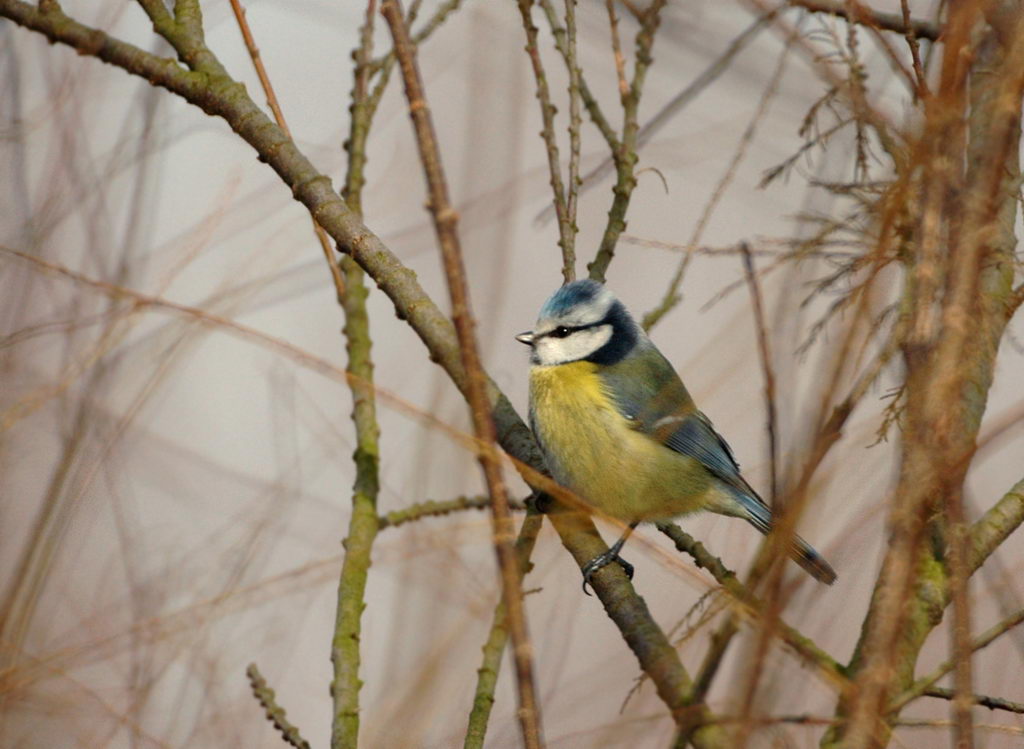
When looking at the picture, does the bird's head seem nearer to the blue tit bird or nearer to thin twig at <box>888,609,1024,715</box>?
the blue tit bird

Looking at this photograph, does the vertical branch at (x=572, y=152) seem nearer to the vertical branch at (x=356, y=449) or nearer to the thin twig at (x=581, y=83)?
the thin twig at (x=581, y=83)

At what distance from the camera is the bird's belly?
7.39 feet

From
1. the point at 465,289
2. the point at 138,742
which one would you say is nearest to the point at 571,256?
the point at 138,742

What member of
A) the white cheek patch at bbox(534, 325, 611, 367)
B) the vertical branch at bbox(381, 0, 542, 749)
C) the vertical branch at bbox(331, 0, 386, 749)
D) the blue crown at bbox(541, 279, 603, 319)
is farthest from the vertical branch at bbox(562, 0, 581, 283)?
the vertical branch at bbox(381, 0, 542, 749)

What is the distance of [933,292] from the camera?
1.94 ft

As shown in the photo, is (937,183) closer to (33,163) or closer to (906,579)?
(906,579)

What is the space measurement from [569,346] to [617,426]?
240 mm

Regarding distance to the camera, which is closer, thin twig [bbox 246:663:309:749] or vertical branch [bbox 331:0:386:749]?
thin twig [bbox 246:663:309:749]

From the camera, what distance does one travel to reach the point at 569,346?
95.6 inches

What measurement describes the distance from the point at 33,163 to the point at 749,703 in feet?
7.40

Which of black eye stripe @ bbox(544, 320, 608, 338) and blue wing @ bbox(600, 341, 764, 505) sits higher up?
black eye stripe @ bbox(544, 320, 608, 338)

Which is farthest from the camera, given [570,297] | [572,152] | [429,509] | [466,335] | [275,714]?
[570,297]

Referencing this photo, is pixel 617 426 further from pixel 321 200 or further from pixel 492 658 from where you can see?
pixel 321 200

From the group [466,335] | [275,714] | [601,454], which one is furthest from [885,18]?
[275,714]
